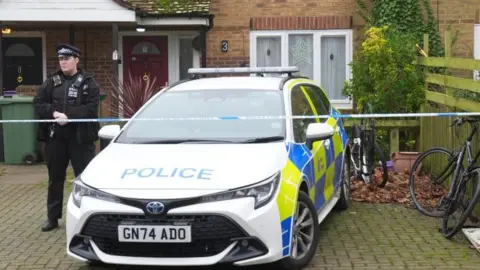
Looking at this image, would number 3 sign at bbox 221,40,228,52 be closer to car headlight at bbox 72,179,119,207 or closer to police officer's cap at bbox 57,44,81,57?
police officer's cap at bbox 57,44,81,57

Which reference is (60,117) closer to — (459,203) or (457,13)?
(459,203)

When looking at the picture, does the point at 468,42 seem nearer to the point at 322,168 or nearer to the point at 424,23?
the point at 424,23

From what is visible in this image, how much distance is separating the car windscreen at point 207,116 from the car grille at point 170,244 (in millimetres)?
1111

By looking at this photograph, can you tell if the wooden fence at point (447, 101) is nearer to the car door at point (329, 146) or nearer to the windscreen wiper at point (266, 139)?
the car door at point (329, 146)

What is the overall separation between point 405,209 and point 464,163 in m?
1.02

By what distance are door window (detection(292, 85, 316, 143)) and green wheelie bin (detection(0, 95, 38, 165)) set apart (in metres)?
6.11

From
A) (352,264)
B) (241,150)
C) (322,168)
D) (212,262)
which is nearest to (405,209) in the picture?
(322,168)

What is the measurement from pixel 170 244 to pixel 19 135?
7363 mm

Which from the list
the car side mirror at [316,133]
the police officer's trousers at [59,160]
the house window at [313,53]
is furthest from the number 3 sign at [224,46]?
the car side mirror at [316,133]

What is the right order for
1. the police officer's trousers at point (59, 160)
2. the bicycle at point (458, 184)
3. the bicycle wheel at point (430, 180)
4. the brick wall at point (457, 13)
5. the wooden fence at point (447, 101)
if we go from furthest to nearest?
the brick wall at point (457, 13)
the wooden fence at point (447, 101)
the bicycle wheel at point (430, 180)
the police officer's trousers at point (59, 160)
the bicycle at point (458, 184)

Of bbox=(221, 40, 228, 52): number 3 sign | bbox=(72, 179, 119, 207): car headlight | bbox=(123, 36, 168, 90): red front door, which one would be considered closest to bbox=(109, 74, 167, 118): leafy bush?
bbox=(123, 36, 168, 90): red front door

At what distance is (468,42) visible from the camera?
14.2 meters

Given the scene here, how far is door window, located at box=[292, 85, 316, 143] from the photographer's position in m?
6.35

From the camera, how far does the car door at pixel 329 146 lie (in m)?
7.05
